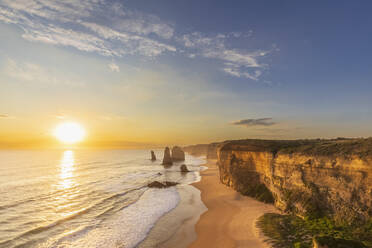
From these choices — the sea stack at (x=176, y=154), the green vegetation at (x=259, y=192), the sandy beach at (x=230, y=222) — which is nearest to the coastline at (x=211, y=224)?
the sandy beach at (x=230, y=222)

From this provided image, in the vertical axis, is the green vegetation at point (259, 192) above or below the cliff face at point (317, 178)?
below

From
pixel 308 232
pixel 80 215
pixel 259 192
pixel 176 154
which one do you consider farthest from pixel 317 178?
pixel 176 154

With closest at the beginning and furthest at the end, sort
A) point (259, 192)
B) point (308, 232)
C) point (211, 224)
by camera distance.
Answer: point (308, 232), point (211, 224), point (259, 192)

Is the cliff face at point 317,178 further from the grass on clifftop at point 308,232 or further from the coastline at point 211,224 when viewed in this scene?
the coastline at point 211,224

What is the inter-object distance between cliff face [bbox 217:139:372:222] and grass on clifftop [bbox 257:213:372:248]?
0.98 metres

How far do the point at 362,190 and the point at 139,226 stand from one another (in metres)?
20.7

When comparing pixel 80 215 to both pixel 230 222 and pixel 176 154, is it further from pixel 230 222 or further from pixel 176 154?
pixel 176 154

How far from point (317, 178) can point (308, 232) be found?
565 centimetres

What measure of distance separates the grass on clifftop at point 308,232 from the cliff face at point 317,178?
980 millimetres

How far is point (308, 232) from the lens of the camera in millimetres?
15094

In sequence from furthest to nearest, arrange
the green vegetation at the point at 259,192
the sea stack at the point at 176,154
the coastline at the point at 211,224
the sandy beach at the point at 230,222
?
the sea stack at the point at 176,154, the green vegetation at the point at 259,192, the coastline at the point at 211,224, the sandy beach at the point at 230,222

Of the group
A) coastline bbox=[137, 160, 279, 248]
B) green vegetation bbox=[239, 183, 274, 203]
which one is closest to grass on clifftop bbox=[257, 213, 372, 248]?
coastline bbox=[137, 160, 279, 248]

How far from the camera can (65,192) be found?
36.1m

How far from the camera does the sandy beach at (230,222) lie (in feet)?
50.5
